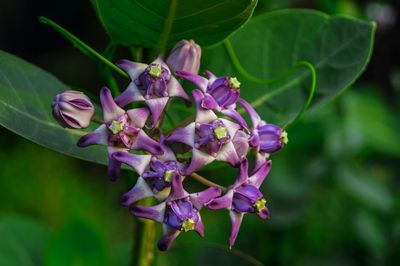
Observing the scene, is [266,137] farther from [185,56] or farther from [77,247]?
[77,247]

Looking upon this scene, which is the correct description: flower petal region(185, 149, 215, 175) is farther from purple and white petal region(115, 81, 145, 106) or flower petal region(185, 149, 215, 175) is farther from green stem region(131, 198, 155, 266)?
green stem region(131, 198, 155, 266)

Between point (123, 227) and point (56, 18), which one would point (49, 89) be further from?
point (56, 18)

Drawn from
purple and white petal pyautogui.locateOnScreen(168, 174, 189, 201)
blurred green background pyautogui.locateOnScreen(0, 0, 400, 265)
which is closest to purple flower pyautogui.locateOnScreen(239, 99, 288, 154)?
purple and white petal pyautogui.locateOnScreen(168, 174, 189, 201)

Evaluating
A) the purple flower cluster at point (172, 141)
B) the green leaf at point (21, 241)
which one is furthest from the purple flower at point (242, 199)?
the green leaf at point (21, 241)

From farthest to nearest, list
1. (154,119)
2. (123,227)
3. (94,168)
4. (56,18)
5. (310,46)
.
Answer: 1. (56,18)
2. (94,168)
3. (123,227)
4. (310,46)
5. (154,119)

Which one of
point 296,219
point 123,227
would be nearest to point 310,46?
point 296,219

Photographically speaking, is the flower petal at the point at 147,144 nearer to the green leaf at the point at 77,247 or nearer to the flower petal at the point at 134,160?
the flower petal at the point at 134,160
